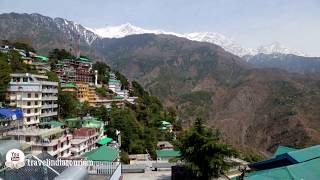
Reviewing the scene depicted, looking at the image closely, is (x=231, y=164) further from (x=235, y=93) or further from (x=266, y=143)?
(x=235, y=93)

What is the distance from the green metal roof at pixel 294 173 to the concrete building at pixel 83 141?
17.8 meters

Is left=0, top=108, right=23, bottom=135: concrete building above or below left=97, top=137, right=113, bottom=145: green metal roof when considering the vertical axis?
above

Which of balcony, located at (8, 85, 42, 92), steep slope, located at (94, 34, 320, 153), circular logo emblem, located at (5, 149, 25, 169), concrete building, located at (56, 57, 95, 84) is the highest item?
concrete building, located at (56, 57, 95, 84)

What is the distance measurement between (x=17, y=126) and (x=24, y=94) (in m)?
4.95

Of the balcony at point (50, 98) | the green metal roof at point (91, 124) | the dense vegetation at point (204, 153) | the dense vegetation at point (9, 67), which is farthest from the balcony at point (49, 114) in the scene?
the dense vegetation at point (204, 153)

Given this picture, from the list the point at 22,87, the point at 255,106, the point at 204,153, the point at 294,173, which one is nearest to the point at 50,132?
the point at 22,87

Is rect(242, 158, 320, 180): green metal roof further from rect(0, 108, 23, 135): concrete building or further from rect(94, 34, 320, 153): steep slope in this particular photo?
rect(94, 34, 320, 153): steep slope

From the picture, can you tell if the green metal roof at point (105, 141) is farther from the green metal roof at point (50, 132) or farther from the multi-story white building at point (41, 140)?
the multi-story white building at point (41, 140)

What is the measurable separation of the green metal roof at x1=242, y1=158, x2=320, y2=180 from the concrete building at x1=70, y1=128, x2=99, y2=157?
58.5ft

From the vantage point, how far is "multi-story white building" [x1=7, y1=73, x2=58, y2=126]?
39.4 metres

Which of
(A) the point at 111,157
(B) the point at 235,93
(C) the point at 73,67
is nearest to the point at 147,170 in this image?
(A) the point at 111,157

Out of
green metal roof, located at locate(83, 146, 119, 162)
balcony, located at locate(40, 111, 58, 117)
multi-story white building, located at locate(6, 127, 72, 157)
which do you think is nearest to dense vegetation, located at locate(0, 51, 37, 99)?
balcony, located at locate(40, 111, 58, 117)

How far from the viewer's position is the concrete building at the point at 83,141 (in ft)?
115

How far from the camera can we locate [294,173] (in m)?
21.3
